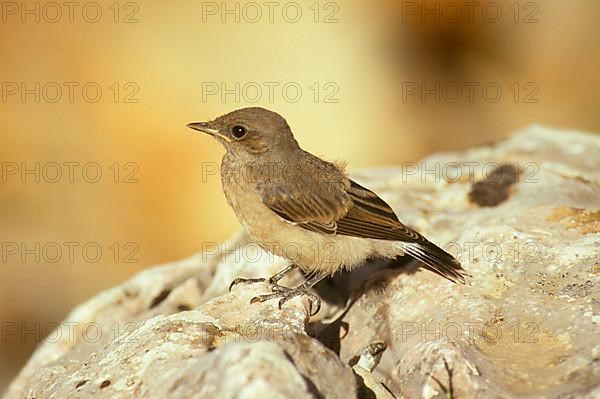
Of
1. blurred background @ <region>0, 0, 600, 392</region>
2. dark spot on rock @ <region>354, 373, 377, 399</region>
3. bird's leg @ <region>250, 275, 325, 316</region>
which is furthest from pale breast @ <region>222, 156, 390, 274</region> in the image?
blurred background @ <region>0, 0, 600, 392</region>

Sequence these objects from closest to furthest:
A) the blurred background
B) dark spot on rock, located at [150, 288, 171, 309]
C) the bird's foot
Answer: the bird's foot → dark spot on rock, located at [150, 288, 171, 309] → the blurred background

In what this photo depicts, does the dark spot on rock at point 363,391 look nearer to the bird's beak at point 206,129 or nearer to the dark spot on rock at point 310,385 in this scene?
the dark spot on rock at point 310,385

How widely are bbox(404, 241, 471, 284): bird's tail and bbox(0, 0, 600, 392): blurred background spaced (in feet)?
25.6

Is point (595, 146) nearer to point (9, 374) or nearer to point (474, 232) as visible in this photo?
point (474, 232)

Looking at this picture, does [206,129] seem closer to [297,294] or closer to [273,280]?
[273,280]

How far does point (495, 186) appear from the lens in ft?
28.7

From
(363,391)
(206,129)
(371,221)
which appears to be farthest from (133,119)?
(363,391)

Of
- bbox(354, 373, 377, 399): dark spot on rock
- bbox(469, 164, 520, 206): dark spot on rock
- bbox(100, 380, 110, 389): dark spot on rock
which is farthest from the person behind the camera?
bbox(469, 164, 520, 206): dark spot on rock

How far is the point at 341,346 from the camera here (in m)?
6.95

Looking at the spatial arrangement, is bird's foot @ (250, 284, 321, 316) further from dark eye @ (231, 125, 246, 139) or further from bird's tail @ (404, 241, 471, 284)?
dark eye @ (231, 125, 246, 139)

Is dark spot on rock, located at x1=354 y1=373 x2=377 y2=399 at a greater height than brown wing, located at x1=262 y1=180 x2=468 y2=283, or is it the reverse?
brown wing, located at x1=262 y1=180 x2=468 y2=283

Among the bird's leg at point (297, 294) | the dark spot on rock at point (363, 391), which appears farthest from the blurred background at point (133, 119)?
the dark spot on rock at point (363, 391)

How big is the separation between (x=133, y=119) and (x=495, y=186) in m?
7.71

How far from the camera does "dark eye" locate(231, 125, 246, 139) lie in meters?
7.80
